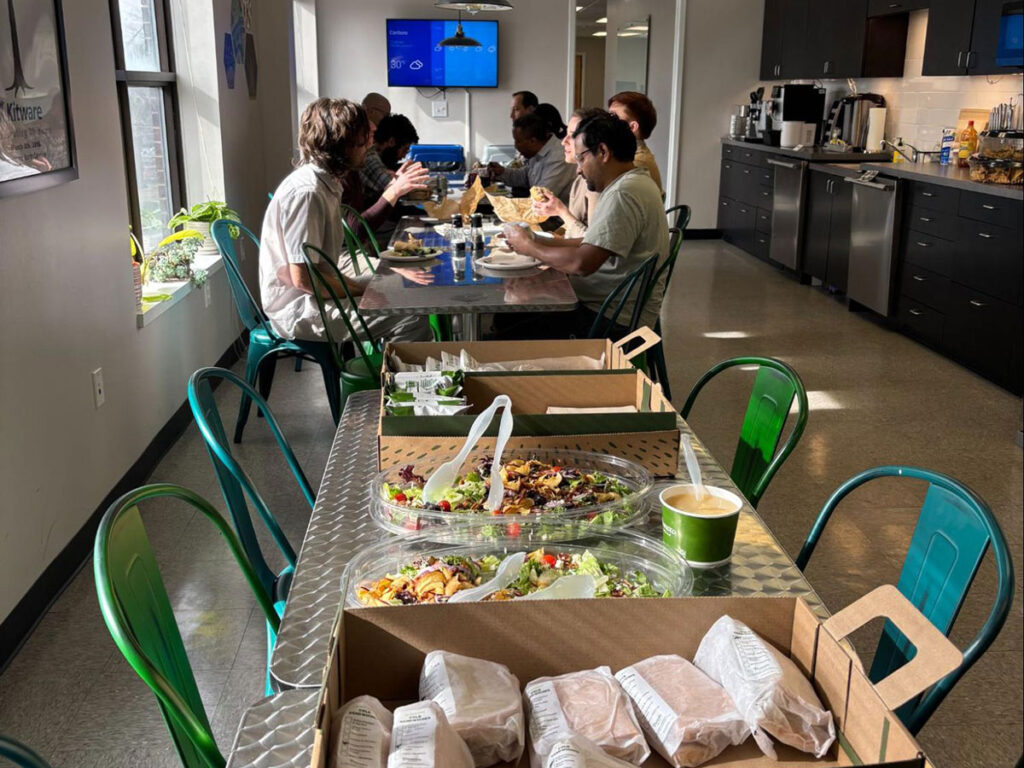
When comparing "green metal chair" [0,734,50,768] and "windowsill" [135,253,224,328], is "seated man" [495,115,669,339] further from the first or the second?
"green metal chair" [0,734,50,768]

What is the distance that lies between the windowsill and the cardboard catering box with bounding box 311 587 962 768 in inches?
A: 115

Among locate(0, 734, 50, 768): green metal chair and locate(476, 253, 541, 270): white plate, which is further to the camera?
locate(476, 253, 541, 270): white plate

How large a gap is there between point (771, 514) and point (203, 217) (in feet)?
10.1

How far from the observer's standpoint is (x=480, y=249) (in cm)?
398

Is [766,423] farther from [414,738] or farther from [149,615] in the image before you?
[414,738]

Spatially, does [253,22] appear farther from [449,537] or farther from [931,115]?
[449,537]

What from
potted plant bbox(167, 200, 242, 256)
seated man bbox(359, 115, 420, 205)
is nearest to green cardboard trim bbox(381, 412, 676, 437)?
potted plant bbox(167, 200, 242, 256)

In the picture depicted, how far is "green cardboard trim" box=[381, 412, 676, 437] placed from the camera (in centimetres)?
163

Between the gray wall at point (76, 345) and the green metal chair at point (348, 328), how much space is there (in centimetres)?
70

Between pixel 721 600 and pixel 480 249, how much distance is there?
3020 millimetres

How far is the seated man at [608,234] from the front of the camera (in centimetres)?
352

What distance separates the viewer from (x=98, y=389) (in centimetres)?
319

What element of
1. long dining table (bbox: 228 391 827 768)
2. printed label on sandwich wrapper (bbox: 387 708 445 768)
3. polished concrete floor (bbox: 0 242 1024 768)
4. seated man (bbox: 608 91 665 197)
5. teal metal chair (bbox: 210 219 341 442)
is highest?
seated man (bbox: 608 91 665 197)

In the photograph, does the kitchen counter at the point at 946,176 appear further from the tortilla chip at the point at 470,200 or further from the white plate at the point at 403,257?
the white plate at the point at 403,257
